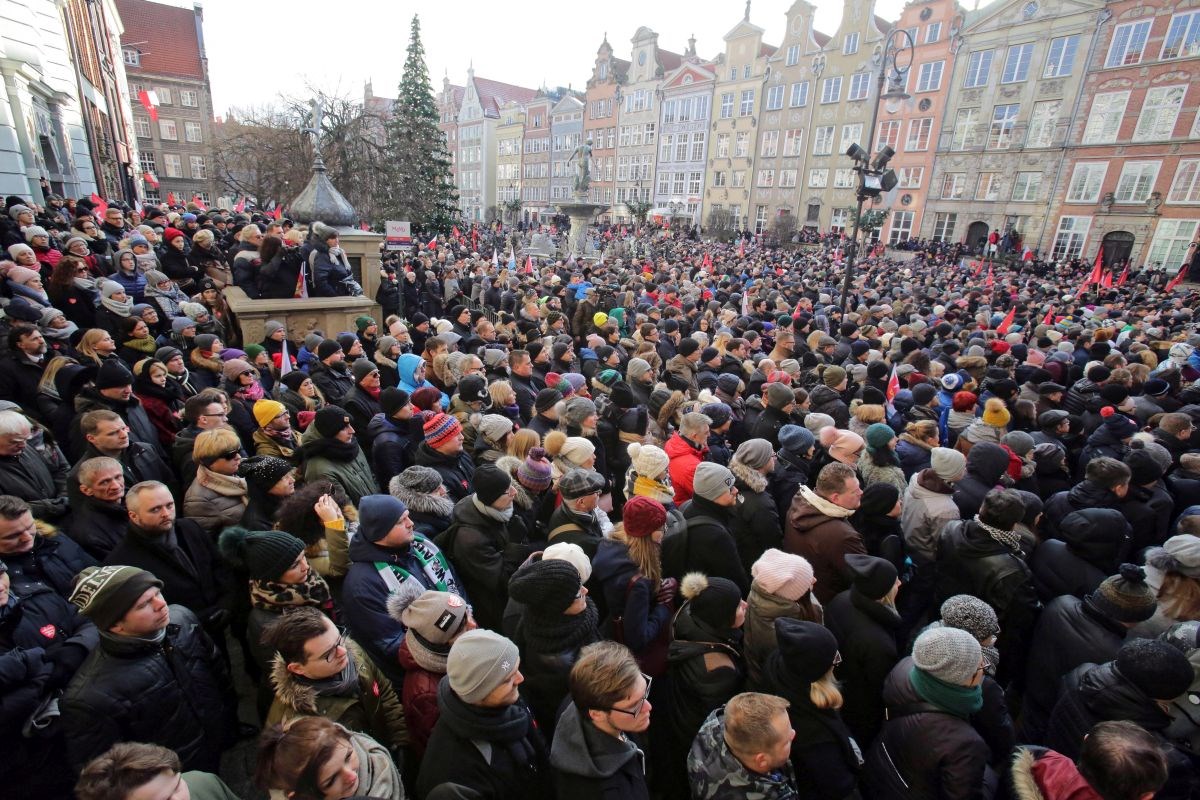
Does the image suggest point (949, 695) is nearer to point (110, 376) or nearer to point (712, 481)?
point (712, 481)

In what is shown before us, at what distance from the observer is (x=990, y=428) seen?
5.10 m

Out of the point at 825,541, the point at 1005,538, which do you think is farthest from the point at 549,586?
the point at 1005,538

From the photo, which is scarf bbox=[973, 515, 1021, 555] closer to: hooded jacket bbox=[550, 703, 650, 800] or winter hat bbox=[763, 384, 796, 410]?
winter hat bbox=[763, 384, 796, 410]

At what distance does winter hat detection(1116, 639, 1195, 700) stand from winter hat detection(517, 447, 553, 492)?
3.01 metres

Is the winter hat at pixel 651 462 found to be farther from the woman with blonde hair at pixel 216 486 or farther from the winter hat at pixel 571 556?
the woman with blonde hair at pixel 216 486

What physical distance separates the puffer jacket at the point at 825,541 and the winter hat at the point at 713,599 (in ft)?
3.35

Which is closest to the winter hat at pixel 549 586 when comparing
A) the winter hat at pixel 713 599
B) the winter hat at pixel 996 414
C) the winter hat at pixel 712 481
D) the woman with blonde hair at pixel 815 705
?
the winter hat at pixel 713 599

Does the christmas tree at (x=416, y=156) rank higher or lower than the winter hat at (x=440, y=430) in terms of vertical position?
higher

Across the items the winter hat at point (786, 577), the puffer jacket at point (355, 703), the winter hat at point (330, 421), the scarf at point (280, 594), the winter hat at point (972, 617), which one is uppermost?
the winter hat at point (330, 421)

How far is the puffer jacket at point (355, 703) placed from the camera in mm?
2275

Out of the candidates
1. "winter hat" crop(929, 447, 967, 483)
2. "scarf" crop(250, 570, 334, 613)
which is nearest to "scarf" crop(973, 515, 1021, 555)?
"winter hat" crop(929, 447, 967, 483)

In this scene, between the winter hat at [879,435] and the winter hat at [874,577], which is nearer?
the winter hat at [874,577]

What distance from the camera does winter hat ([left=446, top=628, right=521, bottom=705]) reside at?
6.84 feet

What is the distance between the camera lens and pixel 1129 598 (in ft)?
9.32
